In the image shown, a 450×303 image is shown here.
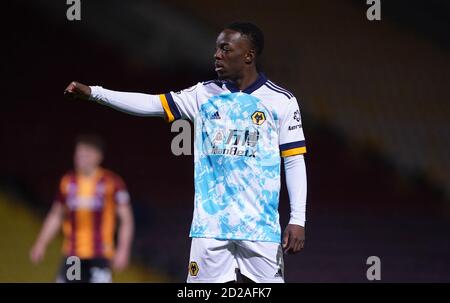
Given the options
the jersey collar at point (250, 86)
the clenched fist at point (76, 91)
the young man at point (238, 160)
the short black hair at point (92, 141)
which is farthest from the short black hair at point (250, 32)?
the short black hair at point (92, 141)

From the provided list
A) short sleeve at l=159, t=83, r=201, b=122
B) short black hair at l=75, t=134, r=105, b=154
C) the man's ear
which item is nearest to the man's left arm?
the man's ear

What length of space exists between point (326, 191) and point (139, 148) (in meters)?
1.51

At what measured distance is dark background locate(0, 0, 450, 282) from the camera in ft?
26.4

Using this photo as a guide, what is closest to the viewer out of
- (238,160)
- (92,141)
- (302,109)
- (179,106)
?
(238,160)

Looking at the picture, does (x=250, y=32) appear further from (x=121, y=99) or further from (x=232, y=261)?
(x=232, y=261)

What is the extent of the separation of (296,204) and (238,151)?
0.39 metres

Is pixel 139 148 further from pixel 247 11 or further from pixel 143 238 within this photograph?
pixel 247 11

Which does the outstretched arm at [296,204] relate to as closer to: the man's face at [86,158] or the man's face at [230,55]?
the man's face at [230,55]

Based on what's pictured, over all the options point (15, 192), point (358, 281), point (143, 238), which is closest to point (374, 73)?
point (358, 281)

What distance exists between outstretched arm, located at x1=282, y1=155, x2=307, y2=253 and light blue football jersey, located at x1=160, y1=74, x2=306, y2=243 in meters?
0.06

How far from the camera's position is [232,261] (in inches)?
194

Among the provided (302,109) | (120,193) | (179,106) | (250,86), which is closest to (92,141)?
(120,193)

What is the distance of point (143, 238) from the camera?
805 centimetres

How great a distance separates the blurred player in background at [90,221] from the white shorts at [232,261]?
96.3 inches
